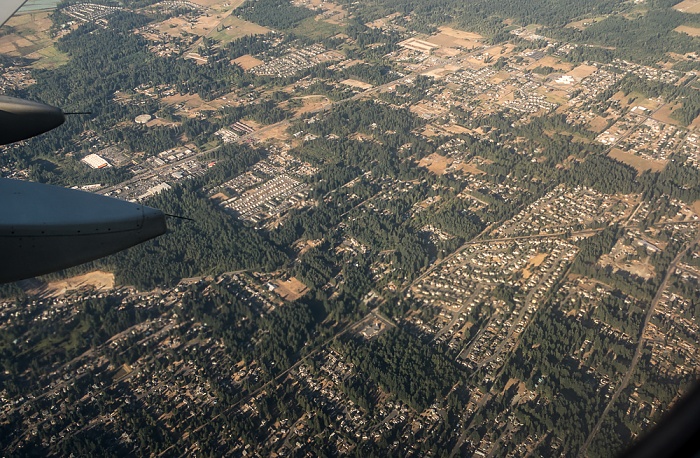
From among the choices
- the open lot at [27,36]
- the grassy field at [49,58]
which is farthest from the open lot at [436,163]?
the open lot at [27,36]

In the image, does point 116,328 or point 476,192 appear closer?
point 116,328

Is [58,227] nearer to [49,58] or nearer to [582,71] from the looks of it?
[582,71]

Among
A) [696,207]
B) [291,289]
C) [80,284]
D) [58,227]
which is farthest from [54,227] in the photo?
[696,207]

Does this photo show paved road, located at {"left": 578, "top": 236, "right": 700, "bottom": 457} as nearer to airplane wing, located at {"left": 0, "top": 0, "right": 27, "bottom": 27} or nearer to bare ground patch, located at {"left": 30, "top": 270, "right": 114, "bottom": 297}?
airplane wing, located at {"left": 0, "top": 0, "right": 27, "bottom": 27}

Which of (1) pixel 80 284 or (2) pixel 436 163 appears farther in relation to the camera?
(2) pixel 436 163

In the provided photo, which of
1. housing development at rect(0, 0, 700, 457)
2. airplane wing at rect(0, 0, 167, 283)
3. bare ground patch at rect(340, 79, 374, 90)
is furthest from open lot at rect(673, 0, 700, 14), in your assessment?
airplane wing at rect(0, 0, 167, 283)

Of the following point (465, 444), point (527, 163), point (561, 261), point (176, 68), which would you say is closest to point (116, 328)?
point (465, 444)

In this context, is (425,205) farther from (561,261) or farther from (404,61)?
(404,61)
